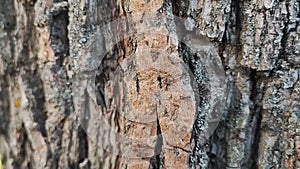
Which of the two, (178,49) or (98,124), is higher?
(178,49)

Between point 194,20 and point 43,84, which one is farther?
point 43,84

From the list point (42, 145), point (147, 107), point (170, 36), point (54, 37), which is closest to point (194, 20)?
point (170, 36)

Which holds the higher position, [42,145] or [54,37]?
[54,37]

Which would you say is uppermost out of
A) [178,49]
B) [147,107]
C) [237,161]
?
[178,49]

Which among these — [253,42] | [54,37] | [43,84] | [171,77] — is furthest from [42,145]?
[253,42]

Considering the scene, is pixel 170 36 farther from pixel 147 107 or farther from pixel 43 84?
pixel 43 84

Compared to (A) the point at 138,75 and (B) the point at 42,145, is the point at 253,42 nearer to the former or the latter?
(A) the point at 138,75
